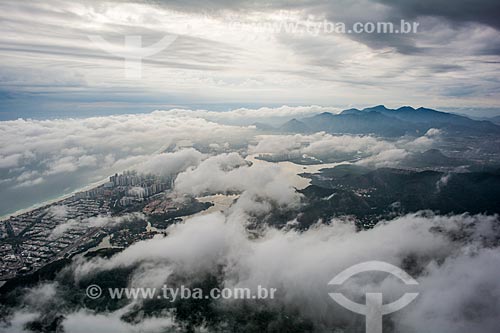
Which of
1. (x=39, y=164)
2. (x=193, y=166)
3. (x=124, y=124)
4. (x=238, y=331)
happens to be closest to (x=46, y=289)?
A: (x=238, y=331)

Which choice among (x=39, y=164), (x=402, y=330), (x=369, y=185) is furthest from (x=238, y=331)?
(x=39, y=164)

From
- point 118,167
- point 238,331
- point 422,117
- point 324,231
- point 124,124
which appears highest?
point 422,117

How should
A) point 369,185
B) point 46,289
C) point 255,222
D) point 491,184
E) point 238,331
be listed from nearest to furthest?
point 238,331, point 46,289, point 255,222, point 491,184, point 369,185

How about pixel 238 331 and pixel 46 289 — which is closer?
pixel 238 331

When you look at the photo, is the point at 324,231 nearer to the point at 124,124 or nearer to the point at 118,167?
the point at 118,167

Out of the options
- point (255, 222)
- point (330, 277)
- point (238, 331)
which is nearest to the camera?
point (238, 331)

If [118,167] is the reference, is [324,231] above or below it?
below
